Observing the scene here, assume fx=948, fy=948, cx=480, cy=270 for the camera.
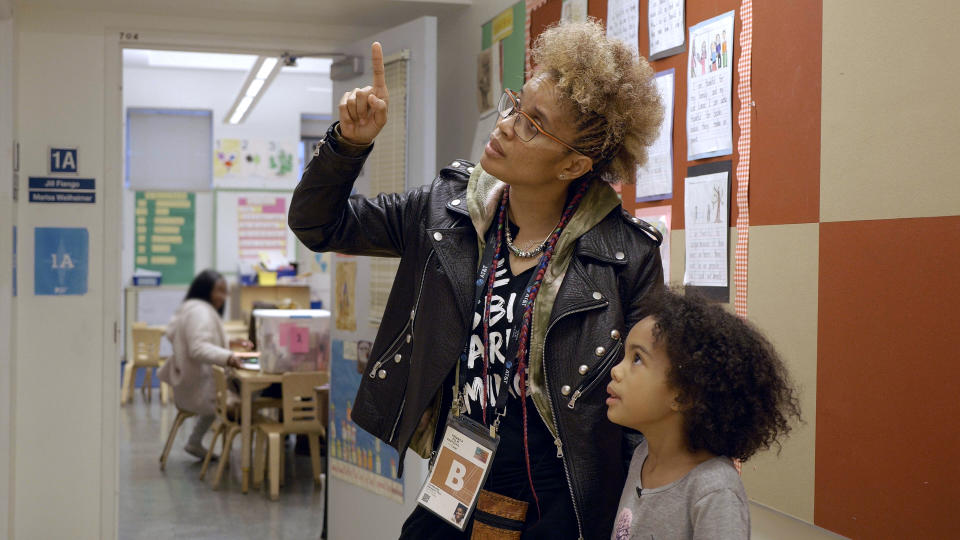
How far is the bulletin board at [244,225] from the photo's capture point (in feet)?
36.9

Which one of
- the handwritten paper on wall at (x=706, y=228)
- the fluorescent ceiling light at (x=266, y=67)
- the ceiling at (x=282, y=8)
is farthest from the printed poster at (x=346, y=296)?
the fluorescent ceiling light at (x=266, y=67)

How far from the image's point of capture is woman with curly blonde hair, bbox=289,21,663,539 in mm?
1610

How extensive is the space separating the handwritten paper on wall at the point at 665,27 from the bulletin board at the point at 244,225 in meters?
9.08

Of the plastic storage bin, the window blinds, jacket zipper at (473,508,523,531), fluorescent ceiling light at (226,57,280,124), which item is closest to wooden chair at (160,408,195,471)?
the plastic storage bin

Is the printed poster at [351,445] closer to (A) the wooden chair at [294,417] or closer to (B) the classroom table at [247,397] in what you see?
(A) the wooden chair at [294,417]

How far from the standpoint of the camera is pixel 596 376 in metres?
1.61

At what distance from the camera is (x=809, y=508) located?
1.90m

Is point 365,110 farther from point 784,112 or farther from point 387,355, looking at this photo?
point 784,112

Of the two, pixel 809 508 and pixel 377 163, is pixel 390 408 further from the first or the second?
pixel 377 163

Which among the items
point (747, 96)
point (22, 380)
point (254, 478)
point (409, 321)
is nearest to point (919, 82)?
point (747, 96)

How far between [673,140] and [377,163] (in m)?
1.83

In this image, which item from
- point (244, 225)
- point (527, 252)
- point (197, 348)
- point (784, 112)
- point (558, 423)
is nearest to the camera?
point (558, 423)

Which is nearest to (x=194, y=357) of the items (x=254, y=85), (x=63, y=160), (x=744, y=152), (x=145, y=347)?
(x=63, y=160)

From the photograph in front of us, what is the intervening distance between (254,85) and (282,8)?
167 inches
